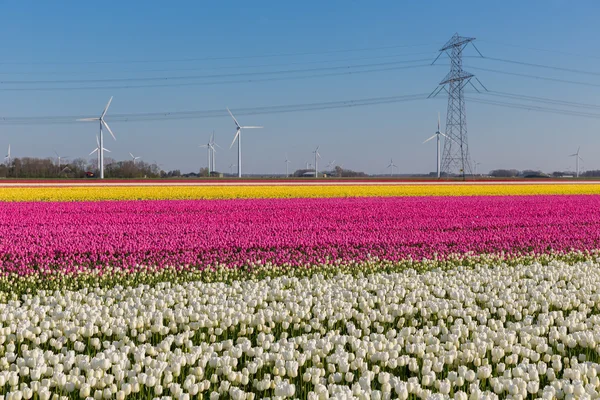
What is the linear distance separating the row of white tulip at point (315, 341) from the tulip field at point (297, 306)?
0.03 metres

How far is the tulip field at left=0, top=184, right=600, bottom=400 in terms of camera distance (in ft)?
17.7

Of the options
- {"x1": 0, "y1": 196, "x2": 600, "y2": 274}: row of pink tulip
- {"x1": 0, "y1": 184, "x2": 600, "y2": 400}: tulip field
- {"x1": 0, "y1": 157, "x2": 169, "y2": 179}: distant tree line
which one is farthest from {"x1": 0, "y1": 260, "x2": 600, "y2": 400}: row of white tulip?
{"x1": 0, "y1": 157, "x2": 169, "y2": 179}: distant tree line

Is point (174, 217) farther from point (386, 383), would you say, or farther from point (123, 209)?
point (386, 383)

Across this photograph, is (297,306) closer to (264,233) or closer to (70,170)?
(264,233)

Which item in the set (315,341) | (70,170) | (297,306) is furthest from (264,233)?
(70,170)

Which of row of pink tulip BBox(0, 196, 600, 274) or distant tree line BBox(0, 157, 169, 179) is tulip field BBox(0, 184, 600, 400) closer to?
row of pink tulip BBox(0, 196, 600, 274)

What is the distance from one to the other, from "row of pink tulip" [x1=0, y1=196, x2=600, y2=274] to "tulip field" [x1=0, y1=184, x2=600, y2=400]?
0.25 feet

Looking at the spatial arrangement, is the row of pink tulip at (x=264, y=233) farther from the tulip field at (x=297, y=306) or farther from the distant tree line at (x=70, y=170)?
the distant tree line at (x=70, y=170)

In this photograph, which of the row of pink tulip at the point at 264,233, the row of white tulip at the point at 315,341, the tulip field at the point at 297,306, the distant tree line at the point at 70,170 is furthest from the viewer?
the distant tree line at the point at 70,170

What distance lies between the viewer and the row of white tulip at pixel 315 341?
5.16 meters

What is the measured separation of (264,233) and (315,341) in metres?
9.55

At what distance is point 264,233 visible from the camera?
15.8 meters

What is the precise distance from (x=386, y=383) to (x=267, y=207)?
19.4 metres

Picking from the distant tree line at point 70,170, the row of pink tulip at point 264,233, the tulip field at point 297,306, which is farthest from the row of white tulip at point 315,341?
the distant tree line at point 70,170
